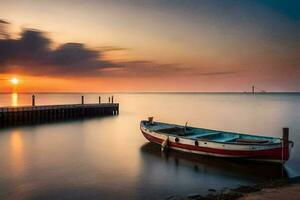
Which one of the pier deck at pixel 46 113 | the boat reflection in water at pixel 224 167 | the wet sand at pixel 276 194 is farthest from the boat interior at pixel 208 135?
the pier deck at pixel 46 113

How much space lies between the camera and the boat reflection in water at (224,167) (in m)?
19.7

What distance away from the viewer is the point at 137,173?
20781 millimetres

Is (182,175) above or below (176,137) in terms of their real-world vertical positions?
below

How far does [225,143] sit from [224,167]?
2.07 meters

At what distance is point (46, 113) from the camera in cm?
5534

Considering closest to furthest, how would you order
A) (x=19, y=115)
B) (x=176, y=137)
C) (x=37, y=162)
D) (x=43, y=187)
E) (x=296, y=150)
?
(x=43, y=187) → (x=37, y=162) → (x=176, y=137) → (x=296, y=150) → (x=19, y=115)

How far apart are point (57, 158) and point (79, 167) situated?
3.98 metres

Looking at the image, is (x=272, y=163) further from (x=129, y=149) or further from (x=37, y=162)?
(x=37, y=162)

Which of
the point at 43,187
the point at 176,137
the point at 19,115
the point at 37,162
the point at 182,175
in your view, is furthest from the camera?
the point at 19,115

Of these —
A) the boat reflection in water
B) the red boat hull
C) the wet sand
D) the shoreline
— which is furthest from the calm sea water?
the wet sand

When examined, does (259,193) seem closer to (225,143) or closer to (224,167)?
(224,167)

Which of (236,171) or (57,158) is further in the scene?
(57,158)

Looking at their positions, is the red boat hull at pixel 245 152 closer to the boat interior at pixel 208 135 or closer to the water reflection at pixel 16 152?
the boat interior at pixel 208 135

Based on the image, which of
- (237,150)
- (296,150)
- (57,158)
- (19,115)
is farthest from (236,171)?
(19,115)
